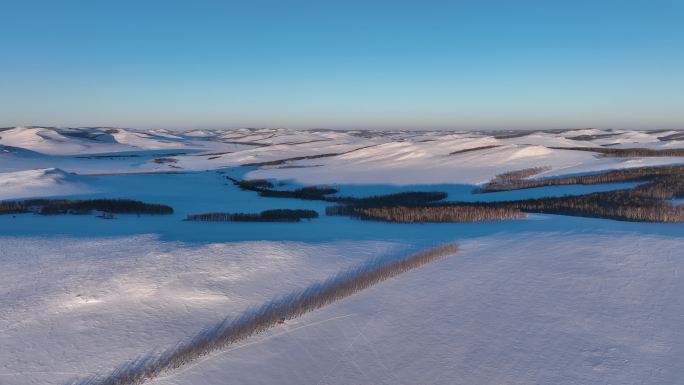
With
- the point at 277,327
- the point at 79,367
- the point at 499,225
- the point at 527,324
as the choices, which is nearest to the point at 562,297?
the point at 527,324

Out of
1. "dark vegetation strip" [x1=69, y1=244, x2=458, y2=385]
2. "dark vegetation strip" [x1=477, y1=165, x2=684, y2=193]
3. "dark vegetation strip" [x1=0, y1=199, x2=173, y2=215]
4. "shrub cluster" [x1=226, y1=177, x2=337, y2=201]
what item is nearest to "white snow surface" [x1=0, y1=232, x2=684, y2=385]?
"dark vegetation strip" [x1=69, y1=244, x2=458, y2=385]

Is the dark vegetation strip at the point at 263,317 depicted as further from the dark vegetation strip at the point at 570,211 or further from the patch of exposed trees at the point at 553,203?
the patch of exposed trees at the point at 553,203

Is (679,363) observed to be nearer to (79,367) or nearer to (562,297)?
(562,297)

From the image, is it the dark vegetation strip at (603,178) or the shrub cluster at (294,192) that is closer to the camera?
the dark vegetation strip at (603,178)

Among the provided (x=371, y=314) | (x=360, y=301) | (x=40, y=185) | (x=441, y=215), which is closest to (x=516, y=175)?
(x=441, y=215)

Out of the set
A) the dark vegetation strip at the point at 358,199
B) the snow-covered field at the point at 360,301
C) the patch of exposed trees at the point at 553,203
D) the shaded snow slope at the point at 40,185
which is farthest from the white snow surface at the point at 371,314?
the shaded snow slope at the point at 40,185

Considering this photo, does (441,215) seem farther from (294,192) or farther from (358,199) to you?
(294,192)

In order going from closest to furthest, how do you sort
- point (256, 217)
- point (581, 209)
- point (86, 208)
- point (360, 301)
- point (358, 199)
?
point (360, 301) → point (581, 209) → point (256, 217) → point (86, 208) → point (358, 199)
